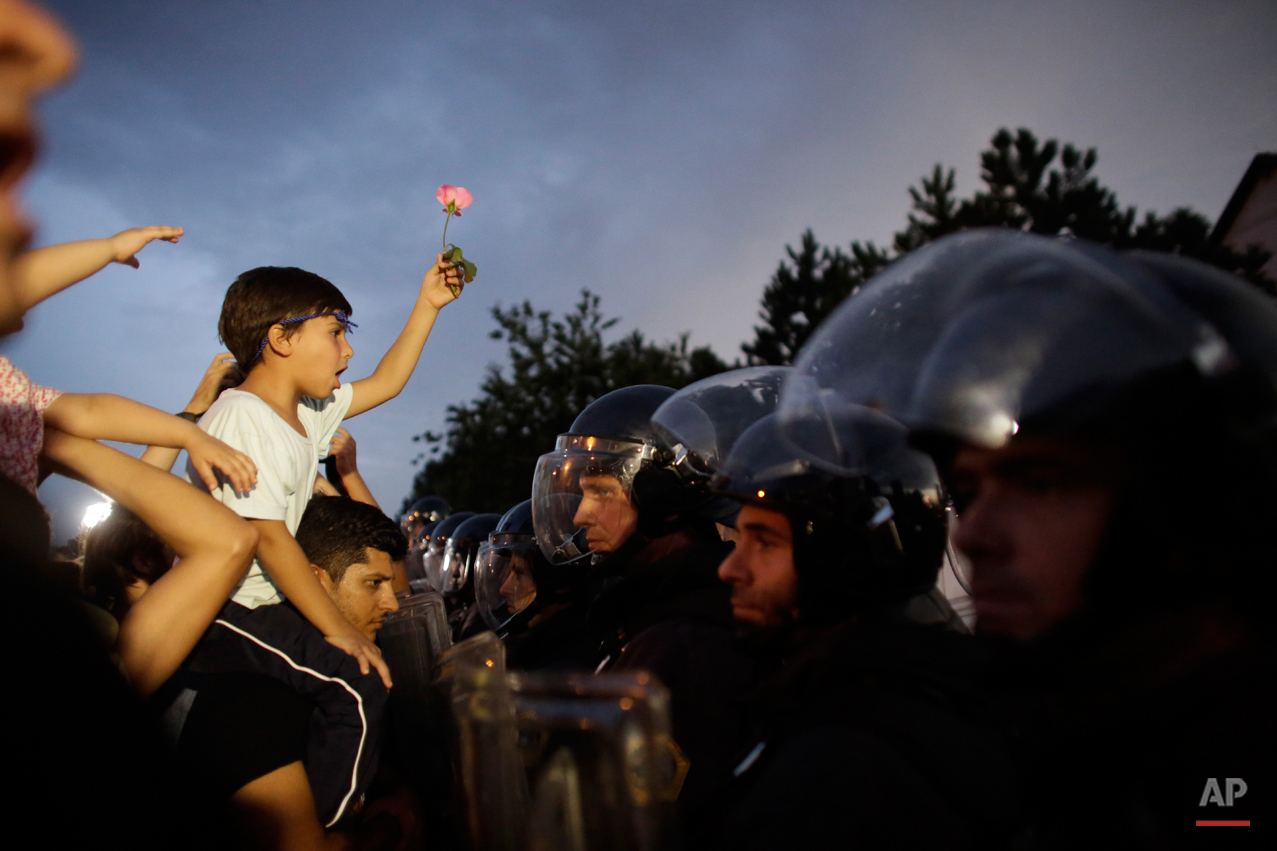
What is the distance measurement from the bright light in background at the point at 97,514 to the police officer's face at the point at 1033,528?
2.80 metres

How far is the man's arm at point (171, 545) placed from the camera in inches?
66.5

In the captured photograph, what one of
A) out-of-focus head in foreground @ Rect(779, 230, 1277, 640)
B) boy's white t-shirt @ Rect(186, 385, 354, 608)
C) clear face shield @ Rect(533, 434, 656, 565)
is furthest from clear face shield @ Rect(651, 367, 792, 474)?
out-of-focus head in foreground @ Rect(779, 230, 1277, 640)

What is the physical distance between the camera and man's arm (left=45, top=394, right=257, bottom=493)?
1.95 metres

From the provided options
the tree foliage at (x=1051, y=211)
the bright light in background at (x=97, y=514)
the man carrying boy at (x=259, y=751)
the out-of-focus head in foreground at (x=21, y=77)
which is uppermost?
the tree foliage at (x=1051, y=211)

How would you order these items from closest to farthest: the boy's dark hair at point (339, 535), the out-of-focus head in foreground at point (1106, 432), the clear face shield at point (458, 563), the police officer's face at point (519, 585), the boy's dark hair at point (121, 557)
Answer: the out-of-focus head in foreground at point (1106, 432)
the boy's dark hair at point (121, 557)
the boy's dark hair at point (339, 535)
the police officer's face at point (519, 585)
the clear face shield at point (458, 563)

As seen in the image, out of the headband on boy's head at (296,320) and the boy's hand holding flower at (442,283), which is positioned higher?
the boy's hand holding flower at (442,283)

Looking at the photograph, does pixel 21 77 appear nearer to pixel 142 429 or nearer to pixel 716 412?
pixel 142 429

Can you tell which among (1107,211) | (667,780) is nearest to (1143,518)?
(667,780)

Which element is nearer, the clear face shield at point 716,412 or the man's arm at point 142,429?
the man's arm at point 142,429

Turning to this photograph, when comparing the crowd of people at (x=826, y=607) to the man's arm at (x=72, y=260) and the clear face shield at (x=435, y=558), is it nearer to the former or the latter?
the man's arm at (x=72, y=260)

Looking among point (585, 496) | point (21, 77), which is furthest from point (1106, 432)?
point (585, 496)

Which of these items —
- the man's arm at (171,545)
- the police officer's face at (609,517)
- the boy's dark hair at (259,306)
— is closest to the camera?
the man's arm at (171,545)

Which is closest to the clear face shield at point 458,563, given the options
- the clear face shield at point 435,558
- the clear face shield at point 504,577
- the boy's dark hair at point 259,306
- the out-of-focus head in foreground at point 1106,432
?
the clear face shield at point 435,558

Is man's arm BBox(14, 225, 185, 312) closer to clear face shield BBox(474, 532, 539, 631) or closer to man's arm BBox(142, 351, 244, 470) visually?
man's arm BBox(142, 351, 244, 470)
